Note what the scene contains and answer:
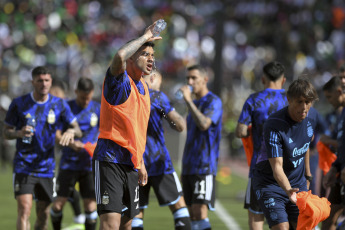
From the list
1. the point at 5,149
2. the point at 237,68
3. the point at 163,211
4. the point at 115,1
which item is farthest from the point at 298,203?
the point at 115,1

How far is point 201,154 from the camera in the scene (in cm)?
841

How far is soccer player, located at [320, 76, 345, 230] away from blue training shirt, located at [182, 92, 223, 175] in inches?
55.6

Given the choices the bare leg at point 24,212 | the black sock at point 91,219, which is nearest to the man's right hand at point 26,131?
the bare leg at point 24,212

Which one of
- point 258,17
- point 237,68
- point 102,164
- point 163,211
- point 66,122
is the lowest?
point 163,211

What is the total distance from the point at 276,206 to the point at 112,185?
61.6 inches

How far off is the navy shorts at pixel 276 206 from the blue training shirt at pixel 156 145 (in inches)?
62.7

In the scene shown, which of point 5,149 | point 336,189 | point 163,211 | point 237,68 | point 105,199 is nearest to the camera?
point 105,199

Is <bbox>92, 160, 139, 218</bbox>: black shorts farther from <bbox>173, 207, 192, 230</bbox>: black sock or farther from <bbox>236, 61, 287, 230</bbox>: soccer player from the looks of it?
<bbox>236, 61, 287, 230</bbox>: soccer player

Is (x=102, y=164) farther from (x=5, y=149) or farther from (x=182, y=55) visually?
(x=182, y=55)

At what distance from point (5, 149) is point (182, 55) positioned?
32.9ft

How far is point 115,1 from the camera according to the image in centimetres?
3147

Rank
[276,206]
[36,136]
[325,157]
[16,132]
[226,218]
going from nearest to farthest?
[276,206], [16,132], [36,136], [325,157], [226,218]

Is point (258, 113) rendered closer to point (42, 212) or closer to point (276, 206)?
point (276, 206)

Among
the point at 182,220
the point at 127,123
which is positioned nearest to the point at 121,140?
the point at 127,123
